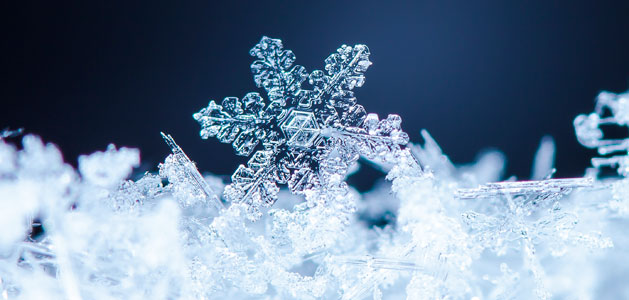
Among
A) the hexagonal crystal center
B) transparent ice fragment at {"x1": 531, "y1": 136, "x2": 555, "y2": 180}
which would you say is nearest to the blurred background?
transparent ice fragment at {"x1": 531, "y1": 136, "x2": 555, "y2": 180}

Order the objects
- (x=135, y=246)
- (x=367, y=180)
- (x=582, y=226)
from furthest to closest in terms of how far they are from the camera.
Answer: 1. (x=367, y=180)
2. (x=582, y=226)
3. (x=135, y=246)

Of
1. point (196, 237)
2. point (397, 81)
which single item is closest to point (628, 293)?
point (397, 81)

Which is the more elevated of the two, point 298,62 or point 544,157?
point 298,62

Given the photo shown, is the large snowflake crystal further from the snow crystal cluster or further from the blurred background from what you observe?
the blurred background

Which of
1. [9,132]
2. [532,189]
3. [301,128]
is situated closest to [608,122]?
[532,189]

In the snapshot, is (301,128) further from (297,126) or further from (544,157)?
(544,157)

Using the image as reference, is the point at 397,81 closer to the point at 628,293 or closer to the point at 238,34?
the point at 238,34

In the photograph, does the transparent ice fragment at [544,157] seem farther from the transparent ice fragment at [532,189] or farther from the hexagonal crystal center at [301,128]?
the hexagonal crystal center at [301,128]
